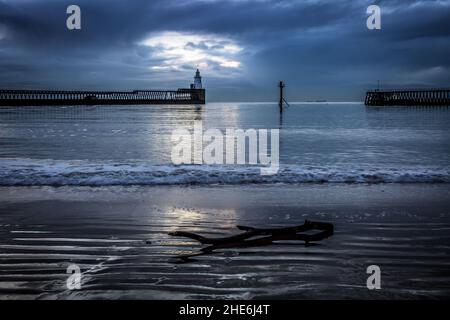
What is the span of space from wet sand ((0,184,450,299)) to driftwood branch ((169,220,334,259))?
0.37 ft

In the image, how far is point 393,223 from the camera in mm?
5117

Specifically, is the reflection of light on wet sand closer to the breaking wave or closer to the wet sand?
the wet sand

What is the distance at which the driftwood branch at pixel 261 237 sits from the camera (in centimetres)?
401

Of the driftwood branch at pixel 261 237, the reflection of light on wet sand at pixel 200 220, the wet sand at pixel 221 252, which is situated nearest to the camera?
the wet sand at pixel 221 252

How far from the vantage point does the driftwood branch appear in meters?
4.01

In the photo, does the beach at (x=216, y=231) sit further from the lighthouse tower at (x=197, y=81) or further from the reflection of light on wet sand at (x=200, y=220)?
the lighthouse tower at (x=197, y=81)

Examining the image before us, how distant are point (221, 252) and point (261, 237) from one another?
67 cm

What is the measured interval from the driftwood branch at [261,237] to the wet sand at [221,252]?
0.37 ft

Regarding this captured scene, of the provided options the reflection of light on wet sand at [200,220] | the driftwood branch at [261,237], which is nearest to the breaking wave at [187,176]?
the reflection of light on wet sand at [200,220]

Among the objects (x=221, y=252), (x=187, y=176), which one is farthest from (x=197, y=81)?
(x=221, y=252)

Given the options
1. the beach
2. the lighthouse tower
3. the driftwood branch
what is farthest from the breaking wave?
the lighthouse tower
